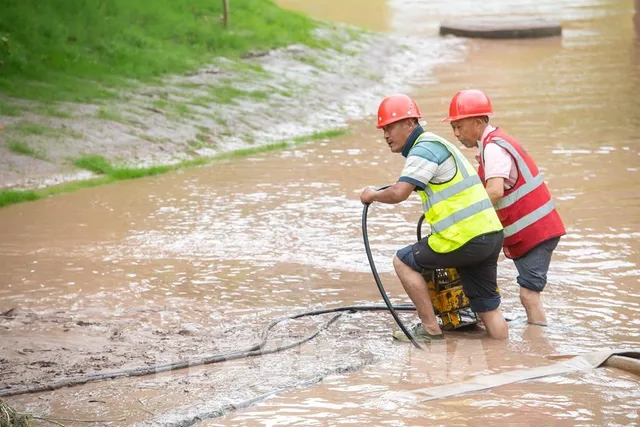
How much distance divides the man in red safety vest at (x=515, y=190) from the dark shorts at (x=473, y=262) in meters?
0.36

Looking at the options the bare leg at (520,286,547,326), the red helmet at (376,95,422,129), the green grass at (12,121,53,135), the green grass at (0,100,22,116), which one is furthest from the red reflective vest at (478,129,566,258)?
the green grass at (0,100,22,116)

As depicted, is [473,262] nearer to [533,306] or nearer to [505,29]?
[533,306]

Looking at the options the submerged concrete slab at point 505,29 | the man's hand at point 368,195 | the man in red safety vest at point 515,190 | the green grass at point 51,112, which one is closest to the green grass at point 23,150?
the green grass at point 51,112

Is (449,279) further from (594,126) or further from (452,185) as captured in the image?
(594,126)

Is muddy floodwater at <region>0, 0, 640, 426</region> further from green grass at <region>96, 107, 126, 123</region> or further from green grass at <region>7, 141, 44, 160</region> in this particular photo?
green grass at <region>96, 107, 126, 123</region>

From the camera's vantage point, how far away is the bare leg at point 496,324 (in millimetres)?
7230

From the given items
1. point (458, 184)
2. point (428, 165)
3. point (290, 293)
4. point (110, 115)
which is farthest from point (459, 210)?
point (110, 115)

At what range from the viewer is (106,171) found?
43.2ft

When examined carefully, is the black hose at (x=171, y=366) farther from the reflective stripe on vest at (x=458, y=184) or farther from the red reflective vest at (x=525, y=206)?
the red reflective vest at (x=525, y=206)

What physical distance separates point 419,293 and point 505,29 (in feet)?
67.9

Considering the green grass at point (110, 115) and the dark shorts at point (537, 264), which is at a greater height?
the green grass at point (110, 115)

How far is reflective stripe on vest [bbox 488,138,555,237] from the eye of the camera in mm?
7273

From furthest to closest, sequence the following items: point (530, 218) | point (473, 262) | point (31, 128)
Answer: point (31, 128) < point (530, 218) < point (473, 262)

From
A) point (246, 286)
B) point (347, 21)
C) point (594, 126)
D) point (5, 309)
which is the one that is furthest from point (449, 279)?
point (347, 21)
